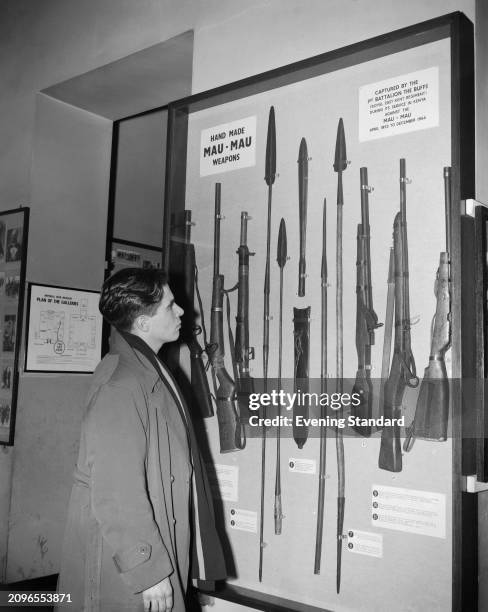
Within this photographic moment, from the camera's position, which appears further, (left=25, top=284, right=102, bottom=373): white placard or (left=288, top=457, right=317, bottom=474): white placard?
(left=25, top=284, right=102, bottom=373): white placard

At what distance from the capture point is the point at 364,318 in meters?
1.95

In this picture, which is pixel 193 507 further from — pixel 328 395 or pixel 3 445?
pixel 3 445

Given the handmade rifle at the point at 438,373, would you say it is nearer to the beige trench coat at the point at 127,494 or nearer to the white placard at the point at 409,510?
the white placard at the point at 409,510

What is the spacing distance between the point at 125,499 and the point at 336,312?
2.73 feet

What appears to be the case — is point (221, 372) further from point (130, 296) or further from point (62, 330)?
point (62, 330)

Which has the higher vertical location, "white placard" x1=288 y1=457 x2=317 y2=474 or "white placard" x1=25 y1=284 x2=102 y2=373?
"white placard" x1=25 y1=284 x2=102 y2=373

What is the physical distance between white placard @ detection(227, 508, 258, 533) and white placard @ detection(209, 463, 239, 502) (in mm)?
46

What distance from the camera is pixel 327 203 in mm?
2096

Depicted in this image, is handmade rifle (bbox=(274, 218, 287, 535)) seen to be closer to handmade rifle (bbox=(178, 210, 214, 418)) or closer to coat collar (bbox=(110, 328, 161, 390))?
handmade rifle (bbox=(178, 210, 214, 418))

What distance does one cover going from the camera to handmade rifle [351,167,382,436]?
1923 mm

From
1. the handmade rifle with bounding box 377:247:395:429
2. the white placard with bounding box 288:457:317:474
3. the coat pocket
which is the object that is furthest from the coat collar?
the handmade rifle with bounding box 377:247:395:429

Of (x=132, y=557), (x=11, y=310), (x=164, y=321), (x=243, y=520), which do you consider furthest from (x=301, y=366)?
(x=11, y=310)

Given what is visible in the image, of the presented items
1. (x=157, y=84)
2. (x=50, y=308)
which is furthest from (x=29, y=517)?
(x=157, y=84)

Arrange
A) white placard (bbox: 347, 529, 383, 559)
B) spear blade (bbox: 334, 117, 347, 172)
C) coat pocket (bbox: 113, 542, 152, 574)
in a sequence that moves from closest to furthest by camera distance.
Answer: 1. coat pocket (bbox: 113, 542, 152, 574)
2. white placard (bbox: 347, 529, 383, 559)
3. spear blade (bbox: 334, 117, 347, 172)
